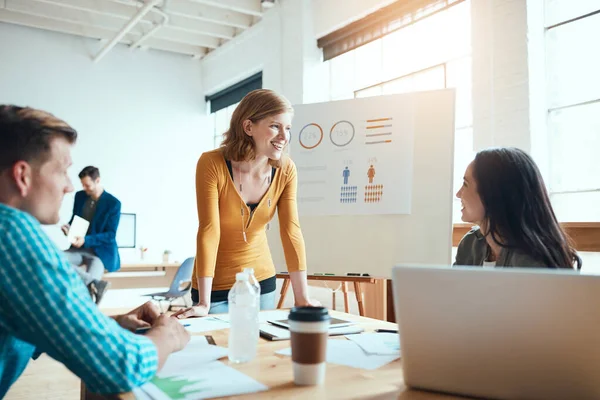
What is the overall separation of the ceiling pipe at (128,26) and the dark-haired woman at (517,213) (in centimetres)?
428

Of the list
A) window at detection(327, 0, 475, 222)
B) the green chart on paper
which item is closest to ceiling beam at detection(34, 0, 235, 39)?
window at detection(327, 0, 475, 222)

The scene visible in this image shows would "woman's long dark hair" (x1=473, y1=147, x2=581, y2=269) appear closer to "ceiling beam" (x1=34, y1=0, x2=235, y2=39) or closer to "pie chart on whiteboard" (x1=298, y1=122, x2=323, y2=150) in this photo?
"pie chart on whiteboard" (x1=298, y1=122, x2=323, y2=150)

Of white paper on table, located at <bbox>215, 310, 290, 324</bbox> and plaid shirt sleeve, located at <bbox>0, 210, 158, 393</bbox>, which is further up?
plaid shirt sleeve, located at <bbox>0, 210, 158, 393</bbox>

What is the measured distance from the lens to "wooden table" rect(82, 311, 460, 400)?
0.79 meters

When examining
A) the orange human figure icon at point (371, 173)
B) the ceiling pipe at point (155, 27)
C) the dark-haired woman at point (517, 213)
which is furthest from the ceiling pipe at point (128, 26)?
the dark-haired woman at point (517, 213)

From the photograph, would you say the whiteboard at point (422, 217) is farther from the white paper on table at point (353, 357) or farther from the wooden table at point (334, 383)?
the wooden table at point (334, 383)

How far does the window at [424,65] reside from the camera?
364cm

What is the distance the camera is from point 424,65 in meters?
4.00

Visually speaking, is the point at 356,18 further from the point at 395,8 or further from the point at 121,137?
the point at 121,137

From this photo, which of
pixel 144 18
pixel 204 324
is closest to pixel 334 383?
pixel 204 324

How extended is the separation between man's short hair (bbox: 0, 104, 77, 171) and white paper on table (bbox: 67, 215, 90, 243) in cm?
352

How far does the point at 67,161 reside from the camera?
0.91 m

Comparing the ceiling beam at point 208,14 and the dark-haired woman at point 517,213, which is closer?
the dark-haired woman at point 517,213

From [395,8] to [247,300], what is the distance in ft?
11.7
